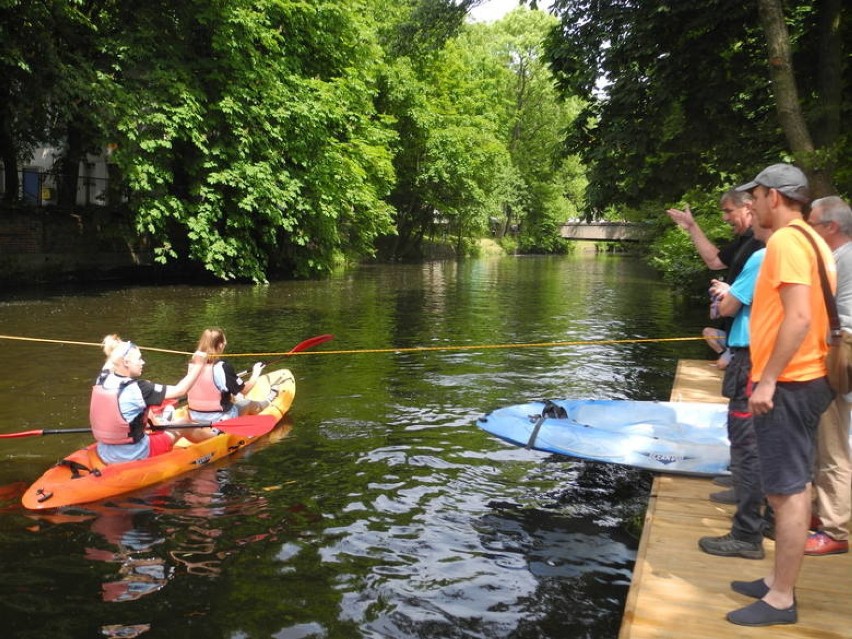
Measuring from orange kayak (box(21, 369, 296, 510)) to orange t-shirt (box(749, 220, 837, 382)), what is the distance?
5202mm

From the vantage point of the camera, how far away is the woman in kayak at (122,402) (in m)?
6.23

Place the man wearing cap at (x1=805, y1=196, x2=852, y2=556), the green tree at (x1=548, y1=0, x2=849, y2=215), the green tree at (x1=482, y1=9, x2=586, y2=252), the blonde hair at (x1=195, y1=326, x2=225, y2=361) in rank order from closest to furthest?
the man wearing cap at (x1=805, y1=196, x2=852, y2=556) < the blonde hair at (x1=195, y1=326, x2=225, y2=361) < the green tree at (x1=548, y1=0, x2=849, y2=215) < the green tree at (x1=482, y1=9, x2=586, y2=252)

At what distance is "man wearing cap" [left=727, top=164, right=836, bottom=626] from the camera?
125 inches

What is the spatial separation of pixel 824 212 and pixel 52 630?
4.99 meters

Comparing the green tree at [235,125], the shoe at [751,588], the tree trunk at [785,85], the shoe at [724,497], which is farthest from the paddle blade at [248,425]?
the green tree at [235,125]

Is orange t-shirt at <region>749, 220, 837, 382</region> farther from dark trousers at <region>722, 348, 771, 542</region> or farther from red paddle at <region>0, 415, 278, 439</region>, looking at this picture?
red paddle at <region>0, 415, 278, 439</region>

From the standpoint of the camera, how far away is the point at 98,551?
5305mm

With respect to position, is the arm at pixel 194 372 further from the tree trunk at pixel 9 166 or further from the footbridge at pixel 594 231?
the footbridge at pixel 594 231

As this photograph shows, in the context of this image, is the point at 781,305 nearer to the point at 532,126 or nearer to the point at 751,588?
the point at 751,588

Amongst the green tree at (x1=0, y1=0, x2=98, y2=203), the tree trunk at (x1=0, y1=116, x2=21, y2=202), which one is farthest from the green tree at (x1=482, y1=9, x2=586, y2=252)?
the tree trunk at (x1=0, y1=116, x2=21, y2=202)

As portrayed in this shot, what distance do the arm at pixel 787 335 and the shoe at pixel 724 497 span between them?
6.64 feet

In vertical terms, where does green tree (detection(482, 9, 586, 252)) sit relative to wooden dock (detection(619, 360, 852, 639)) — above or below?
above

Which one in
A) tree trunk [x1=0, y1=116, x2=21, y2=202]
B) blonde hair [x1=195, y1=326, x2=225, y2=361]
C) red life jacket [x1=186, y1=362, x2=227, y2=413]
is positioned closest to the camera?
blonde hair [x1=195, y1=326, x2=225, y2=361]

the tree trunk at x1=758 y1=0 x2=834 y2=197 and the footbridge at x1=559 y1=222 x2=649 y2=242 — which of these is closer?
the tree trunk at x1=758 y1=0 x2=834 y2=197
